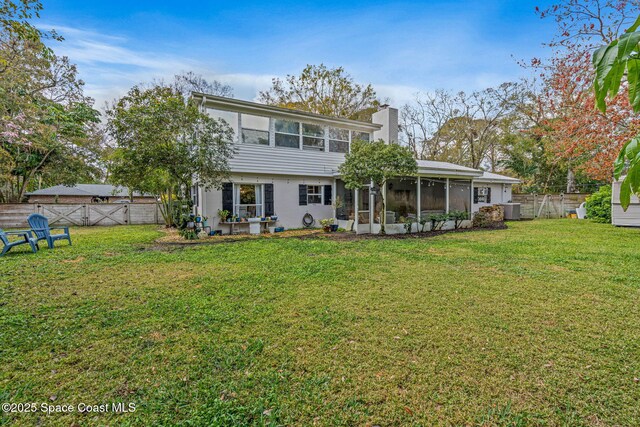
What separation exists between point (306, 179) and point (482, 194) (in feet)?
36.8

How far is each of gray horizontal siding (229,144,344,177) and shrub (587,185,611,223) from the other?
12.6 meters

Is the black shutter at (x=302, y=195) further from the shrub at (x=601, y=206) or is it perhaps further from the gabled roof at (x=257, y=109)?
the shrub at (x=601, y=206)

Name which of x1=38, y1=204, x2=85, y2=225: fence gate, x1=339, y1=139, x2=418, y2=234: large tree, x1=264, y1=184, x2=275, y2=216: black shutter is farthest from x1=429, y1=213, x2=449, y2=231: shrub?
x1=38, y1=204, x2=85, y2=225: fence gate

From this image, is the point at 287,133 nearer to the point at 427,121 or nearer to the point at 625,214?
the point at 625,214

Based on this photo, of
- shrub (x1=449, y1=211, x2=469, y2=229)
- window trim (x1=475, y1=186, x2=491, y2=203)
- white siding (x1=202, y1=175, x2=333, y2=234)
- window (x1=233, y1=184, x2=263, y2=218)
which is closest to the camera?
white siding (x1=202, y1=175, x2=333, y2=234)

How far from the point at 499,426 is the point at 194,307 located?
359cm

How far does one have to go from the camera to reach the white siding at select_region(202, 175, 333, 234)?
11.4 metres

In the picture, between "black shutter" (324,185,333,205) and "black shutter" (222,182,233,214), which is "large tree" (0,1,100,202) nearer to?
"black shutter" (222,182,233,214)

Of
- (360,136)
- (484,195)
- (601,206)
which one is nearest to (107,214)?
(360,136)

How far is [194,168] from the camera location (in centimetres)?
970

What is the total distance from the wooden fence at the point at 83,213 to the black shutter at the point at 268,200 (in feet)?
28.9

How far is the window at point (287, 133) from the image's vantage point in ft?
40.7

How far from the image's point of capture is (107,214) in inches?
640

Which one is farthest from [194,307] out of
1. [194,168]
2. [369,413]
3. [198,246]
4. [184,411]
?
[194,168]
